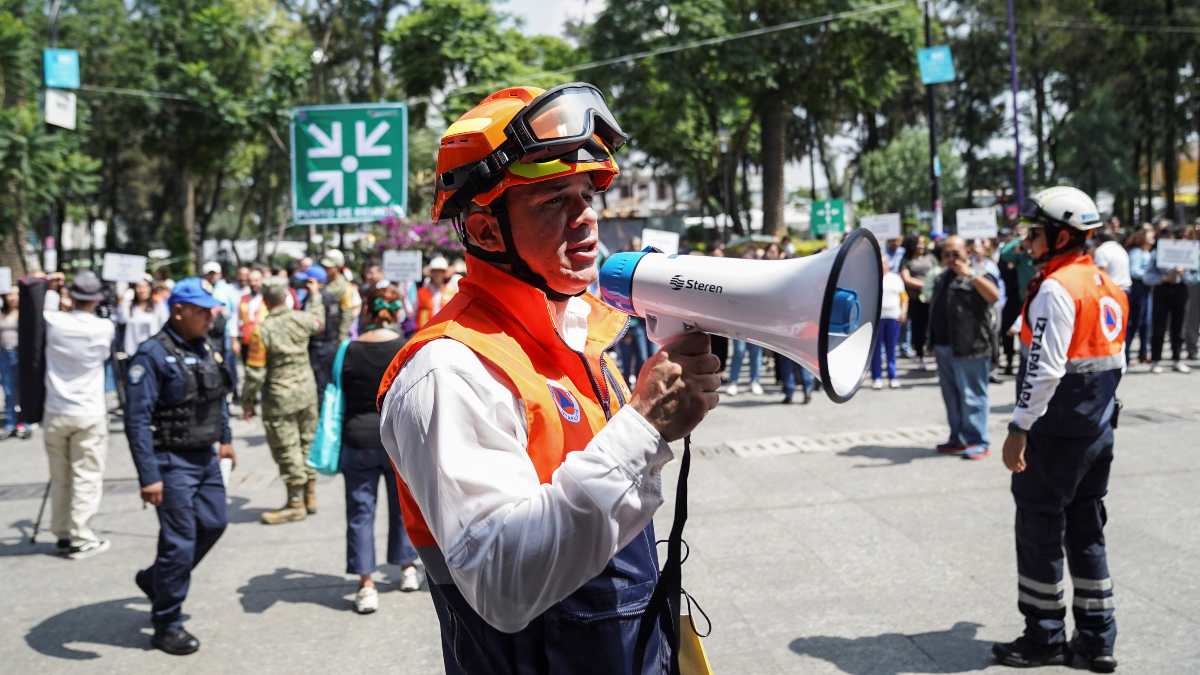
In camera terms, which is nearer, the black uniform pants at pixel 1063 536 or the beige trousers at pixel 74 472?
the black uniform pants at pixel 1063 536

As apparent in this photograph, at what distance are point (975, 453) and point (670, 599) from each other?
719 cm

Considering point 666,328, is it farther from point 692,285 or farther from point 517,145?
point 517,145

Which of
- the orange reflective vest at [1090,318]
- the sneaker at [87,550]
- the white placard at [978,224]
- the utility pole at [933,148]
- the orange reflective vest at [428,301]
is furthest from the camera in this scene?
the utility pole at [933,148]

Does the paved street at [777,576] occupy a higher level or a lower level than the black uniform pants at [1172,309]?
lower

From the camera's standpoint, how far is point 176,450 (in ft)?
17.4

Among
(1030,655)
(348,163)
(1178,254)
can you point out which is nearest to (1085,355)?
(1030,655)

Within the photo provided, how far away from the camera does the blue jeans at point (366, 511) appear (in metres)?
5.67

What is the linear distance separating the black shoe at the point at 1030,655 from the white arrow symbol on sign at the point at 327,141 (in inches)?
269

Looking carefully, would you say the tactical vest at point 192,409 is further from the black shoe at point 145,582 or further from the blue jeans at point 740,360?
the blue jeans at point 740,360

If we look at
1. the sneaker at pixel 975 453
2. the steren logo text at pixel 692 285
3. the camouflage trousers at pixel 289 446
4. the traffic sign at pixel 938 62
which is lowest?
the sneaker at pixel 975 453

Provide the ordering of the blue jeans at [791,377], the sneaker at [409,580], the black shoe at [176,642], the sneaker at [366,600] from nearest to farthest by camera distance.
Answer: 1. the black shoe at [176,642]
2. the sneaker at [366,600]
3. the sneaker at [409,580]
4. the blue jeans at [791,377]

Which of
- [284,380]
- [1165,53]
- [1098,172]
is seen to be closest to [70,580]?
[284,380]

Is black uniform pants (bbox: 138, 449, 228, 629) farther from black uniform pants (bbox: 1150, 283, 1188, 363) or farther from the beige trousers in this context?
black uniform pants (bbox: 1150, 283, 1188, 363)

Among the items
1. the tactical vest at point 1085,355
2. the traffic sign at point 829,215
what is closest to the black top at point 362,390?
the tactical vest at point 1085,355
